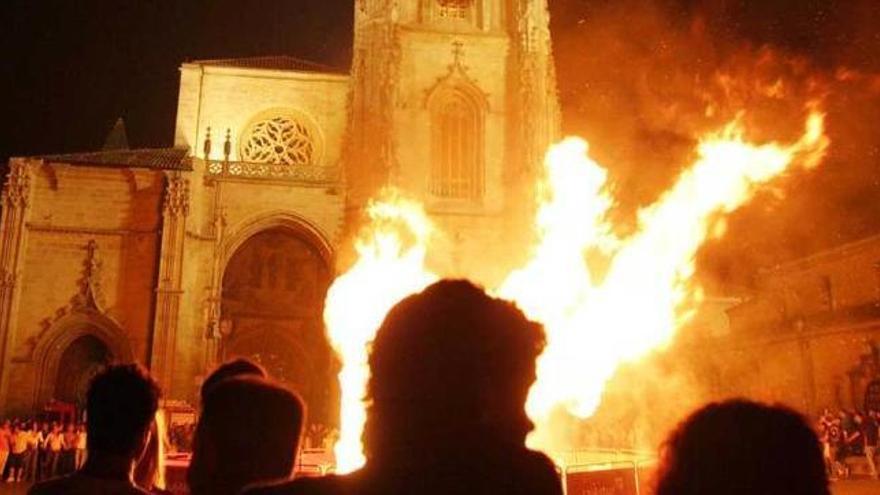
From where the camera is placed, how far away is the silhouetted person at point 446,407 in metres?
1.86

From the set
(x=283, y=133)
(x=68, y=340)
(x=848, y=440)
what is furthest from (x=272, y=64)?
(x=848, y=440)

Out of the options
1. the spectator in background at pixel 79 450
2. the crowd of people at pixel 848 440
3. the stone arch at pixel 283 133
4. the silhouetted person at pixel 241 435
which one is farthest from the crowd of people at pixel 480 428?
the stone arch at pixel 283 133

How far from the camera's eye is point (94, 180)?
2439cm

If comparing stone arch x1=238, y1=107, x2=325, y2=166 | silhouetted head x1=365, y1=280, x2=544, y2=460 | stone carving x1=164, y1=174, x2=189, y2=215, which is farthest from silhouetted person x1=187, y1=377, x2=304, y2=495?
stone arch x1=238, y1=107, x2=325, y2=166

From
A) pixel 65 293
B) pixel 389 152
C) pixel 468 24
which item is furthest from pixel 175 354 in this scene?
pixel 468 24

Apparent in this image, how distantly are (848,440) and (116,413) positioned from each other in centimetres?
1914

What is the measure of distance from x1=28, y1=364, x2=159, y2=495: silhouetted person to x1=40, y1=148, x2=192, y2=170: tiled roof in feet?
72.6

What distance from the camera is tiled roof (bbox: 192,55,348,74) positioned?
28750 mm

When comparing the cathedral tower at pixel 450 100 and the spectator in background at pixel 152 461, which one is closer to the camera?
the spectator in background at pixel 152 461

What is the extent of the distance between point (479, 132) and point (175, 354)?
1203 centimetres

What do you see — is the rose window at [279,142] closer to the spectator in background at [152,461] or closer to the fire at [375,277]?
the fire at [375,277]

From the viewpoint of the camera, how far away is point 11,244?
22.9 metres

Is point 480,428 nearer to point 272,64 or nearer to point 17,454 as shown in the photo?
point 17,454

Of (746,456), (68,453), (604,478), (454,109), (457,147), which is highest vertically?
(454,109)
